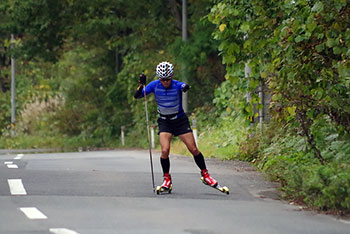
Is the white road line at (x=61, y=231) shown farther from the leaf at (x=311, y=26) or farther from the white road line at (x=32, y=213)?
the leaf at (x=311, y=26)

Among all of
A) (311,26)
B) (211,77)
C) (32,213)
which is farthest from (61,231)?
(211,77)

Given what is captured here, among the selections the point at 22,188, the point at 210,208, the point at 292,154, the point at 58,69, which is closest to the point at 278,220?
the point at 210,208

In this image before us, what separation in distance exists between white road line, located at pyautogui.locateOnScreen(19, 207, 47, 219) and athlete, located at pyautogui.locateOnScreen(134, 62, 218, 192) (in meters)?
2.47

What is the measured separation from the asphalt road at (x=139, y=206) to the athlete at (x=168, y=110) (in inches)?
16.6

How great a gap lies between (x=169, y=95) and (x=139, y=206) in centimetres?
221

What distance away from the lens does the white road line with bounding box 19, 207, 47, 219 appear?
352 inches

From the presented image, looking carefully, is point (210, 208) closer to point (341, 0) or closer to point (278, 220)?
point (278, 220)

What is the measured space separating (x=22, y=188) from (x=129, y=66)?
22776 millimetres

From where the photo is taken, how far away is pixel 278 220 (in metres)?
9.16

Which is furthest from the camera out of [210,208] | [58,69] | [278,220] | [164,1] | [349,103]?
[58,69]

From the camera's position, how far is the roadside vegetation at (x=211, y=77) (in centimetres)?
1142

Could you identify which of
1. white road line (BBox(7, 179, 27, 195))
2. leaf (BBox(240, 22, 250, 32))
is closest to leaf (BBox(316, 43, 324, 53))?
leaf (BBox(240, 22, 250, 32))

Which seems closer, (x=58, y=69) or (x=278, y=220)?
(x=278, y=220)

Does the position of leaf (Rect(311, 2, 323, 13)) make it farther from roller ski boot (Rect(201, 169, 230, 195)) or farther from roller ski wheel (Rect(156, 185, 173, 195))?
roller ski wheel (Rect(156, 185, 173, 195))
